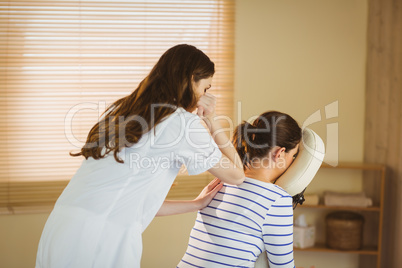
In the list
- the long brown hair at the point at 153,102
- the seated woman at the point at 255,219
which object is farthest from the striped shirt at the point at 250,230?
the long brown hair at the point at 153,102

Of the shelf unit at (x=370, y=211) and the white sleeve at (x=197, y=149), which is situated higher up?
the white sleeve at (x=197, y=149)

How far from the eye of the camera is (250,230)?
1.45 m

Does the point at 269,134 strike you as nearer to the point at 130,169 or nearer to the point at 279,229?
the point at 279,229

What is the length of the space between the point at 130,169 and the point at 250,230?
0.41 meters

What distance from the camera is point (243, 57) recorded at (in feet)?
10.9

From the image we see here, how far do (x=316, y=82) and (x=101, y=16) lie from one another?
1.53 metres

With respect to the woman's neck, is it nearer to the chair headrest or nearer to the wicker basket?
the chair headrest

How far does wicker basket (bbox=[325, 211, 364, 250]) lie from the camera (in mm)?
3178

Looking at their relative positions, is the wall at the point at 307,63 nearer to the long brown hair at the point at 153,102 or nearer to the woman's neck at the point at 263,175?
the woman's neck at the point at 263,175

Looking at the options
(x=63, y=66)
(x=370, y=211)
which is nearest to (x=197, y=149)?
(x=63, y=66)

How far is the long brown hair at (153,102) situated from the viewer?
134 centimetres

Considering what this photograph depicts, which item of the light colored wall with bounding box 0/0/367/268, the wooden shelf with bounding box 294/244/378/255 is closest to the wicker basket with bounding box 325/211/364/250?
the wooden shelf with bounding box 294/244/378/255

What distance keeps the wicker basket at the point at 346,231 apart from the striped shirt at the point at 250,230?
6.07ft

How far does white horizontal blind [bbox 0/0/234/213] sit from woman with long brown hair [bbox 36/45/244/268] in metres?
1.81
